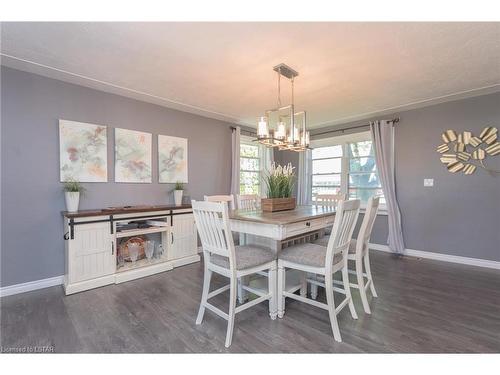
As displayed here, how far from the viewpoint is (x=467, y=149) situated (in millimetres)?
3410

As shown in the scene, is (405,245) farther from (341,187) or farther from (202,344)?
(202,344)

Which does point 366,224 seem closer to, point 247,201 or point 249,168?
point 247,201

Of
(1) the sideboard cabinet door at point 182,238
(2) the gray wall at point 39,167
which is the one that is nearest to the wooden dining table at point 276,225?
(1) the sideboard cabinet door at point 182,238

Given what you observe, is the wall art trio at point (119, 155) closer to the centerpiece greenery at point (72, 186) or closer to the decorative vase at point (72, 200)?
the centerpiece greenery at point (72, 186)

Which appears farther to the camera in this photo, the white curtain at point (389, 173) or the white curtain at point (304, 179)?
the white curtain at point (304, 179)

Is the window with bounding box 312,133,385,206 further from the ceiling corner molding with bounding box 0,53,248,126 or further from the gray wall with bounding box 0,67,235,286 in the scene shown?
the gray wall with bounding box 0,67,235,286

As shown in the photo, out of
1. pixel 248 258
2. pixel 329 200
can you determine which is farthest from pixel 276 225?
pixel 329 200

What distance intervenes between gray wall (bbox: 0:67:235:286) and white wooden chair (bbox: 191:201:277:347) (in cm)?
195

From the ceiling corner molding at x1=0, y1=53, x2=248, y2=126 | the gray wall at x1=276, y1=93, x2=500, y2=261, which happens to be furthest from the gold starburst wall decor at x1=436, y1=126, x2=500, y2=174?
the ceiling corner molding at x1=0, y1=53, x2=248, y2=126

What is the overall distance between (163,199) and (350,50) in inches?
121

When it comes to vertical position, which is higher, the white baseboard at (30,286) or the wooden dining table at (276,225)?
the wooden dining table at (276,225)

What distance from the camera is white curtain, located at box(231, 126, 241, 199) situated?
4.48m

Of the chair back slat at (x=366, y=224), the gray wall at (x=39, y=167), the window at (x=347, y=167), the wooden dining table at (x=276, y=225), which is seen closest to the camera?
the wooden dining table at (x=276, y=225)

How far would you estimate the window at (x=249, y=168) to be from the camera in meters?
4.96
